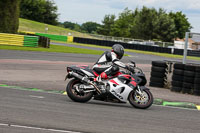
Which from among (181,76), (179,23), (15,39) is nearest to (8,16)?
(15,39)

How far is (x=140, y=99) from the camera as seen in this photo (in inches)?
380

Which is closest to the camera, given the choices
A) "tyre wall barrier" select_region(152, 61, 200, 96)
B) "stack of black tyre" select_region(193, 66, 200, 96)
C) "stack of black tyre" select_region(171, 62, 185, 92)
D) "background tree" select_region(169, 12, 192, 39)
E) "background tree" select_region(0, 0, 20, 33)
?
"stack of black tyre" select_region(193, 66, 200, 96)

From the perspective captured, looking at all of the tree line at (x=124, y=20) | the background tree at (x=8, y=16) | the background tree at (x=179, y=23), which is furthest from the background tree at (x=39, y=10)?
the background tree at (x=8, y=16)

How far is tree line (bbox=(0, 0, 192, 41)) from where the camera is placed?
36.5 meters

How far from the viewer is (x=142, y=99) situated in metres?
9.61

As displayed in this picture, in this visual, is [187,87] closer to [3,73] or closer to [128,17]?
[3,73]

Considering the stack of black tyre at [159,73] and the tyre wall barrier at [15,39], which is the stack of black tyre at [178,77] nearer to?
the stack of black tyre at [159,73]

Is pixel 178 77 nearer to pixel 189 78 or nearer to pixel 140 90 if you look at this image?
pixel 189 78

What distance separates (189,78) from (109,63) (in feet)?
13.9

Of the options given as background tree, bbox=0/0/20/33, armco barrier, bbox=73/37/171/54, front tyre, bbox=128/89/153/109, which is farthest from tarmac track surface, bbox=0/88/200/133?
armco barrier, bbox=73/37/171/54

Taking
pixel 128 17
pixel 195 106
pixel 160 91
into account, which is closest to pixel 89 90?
pixel 195 106

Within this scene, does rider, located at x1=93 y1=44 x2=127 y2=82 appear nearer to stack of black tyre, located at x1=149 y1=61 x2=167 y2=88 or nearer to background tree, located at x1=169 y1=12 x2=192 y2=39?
stack of black tyre, located at x1=149 y1=61 x2=167 y2=88

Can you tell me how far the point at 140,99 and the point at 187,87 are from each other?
4.06 meters

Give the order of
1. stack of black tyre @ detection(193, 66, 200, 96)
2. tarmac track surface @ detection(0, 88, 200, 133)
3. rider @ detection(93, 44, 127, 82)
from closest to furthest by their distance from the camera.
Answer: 1. tarmac track surface @ detection(0, 88, 200, 133)
2. rider @ detection(93, 44, 127, 82)
3. stack of black tyre @ detection(193, 66, 200, 96)
